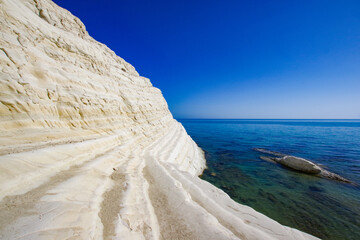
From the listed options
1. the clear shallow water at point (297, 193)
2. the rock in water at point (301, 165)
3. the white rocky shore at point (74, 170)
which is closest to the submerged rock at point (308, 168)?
the rock in water at point (301, 165)

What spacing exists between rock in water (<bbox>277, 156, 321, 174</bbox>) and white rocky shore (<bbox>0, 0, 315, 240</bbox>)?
11091 mm

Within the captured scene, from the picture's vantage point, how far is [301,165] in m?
10.8

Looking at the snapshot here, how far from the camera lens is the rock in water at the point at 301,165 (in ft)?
33.5

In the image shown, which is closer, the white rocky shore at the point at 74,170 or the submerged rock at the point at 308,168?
the white rocky shore at the point at 74,170

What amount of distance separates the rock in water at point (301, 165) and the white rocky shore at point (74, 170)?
1109 centimetres

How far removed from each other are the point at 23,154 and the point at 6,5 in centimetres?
593

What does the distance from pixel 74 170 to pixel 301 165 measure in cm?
1501

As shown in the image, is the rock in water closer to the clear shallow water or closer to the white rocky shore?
the clear shallow water

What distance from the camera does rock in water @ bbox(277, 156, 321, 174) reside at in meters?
10.2

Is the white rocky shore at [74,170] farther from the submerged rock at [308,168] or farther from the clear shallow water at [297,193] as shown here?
the submerged rock at [308,168]

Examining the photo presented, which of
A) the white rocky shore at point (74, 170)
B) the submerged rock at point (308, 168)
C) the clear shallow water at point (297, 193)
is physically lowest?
the clear shallow water at point (297, 193)

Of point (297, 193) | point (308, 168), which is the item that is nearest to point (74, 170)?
point (297, 193)

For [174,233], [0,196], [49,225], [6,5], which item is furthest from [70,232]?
[6,5]

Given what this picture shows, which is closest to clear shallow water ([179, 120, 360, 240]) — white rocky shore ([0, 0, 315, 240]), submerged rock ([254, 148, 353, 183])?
submerged rock ([254, 148, 353, 183])
